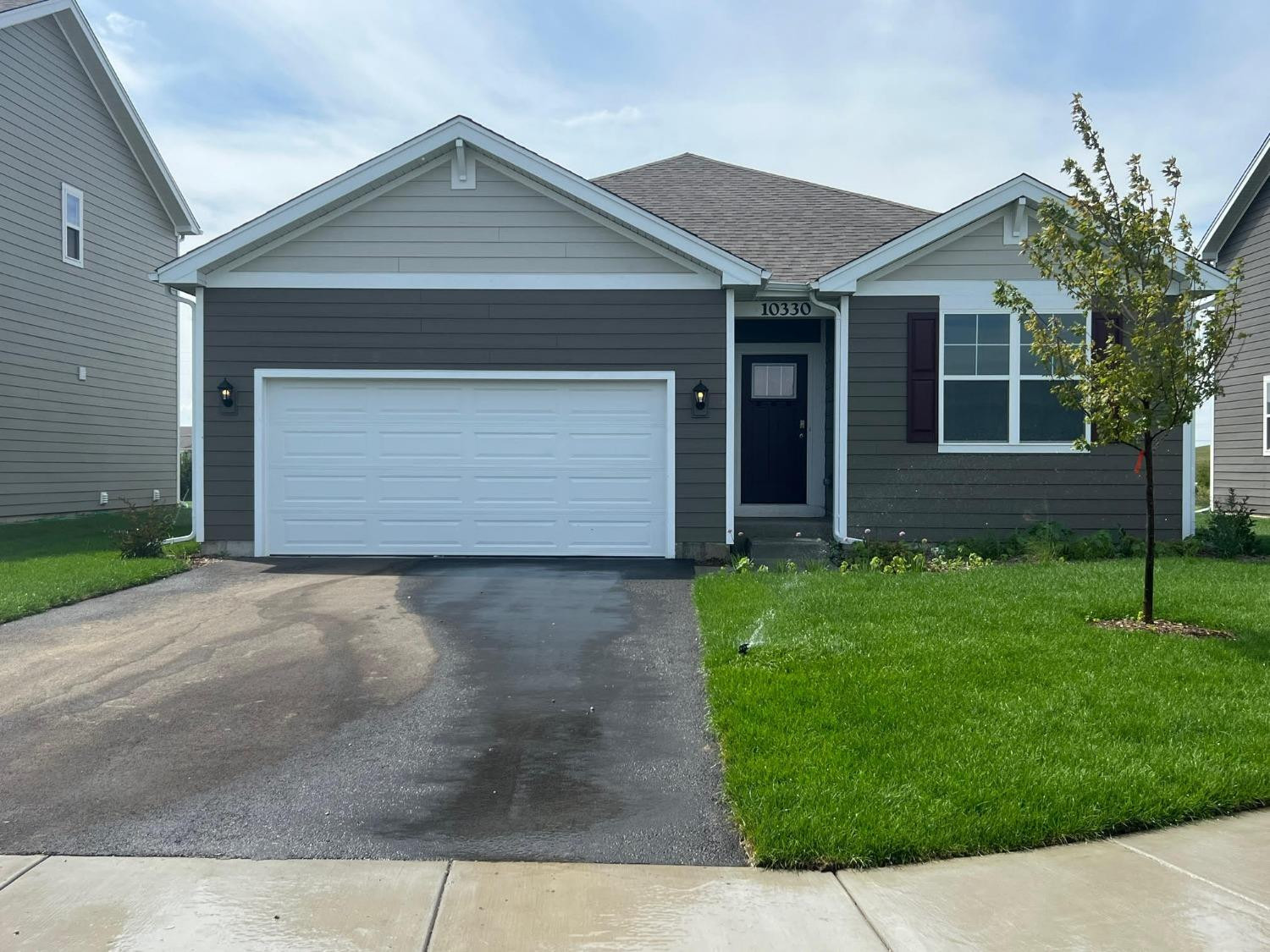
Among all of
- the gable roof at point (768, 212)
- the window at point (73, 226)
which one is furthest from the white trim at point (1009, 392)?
the window at point (73, 226)

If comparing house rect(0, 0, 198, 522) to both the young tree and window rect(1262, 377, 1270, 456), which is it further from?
window rect(1262, 377, 1270, 456)

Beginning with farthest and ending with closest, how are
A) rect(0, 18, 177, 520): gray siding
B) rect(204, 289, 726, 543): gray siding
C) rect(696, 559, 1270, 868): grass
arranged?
1. rect(0, 18, 177, 520): gray siding
2. rect(204, 289, 726, 543): gray siding
3. rect(696, 559, 1270, 868): grass

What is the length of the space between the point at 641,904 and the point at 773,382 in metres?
10.9

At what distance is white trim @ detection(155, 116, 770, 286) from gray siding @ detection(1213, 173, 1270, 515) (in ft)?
37.7

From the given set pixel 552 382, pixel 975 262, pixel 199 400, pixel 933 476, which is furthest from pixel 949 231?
pixel 199 400

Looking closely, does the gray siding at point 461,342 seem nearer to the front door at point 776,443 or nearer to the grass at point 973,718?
the front door at point 776,443

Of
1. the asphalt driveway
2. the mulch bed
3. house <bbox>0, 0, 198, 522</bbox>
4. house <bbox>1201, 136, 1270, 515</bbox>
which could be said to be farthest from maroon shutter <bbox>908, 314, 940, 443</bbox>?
house <bbox>0, 0, 198, 522</bbox>

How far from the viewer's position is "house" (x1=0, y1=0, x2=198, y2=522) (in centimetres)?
1505

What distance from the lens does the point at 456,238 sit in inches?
456

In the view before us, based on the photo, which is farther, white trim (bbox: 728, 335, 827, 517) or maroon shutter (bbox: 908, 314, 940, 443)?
white trim (bbox: 728, 335, 827, 517)

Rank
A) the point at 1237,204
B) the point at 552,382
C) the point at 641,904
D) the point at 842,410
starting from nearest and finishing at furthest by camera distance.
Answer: the point at 641,904
the point at 552,382
the point at 842,410
the point at 1237,204

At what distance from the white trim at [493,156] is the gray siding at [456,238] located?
0.28 m

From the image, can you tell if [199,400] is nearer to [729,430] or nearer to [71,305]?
[729,430]

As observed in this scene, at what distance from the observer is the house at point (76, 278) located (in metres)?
15.1
